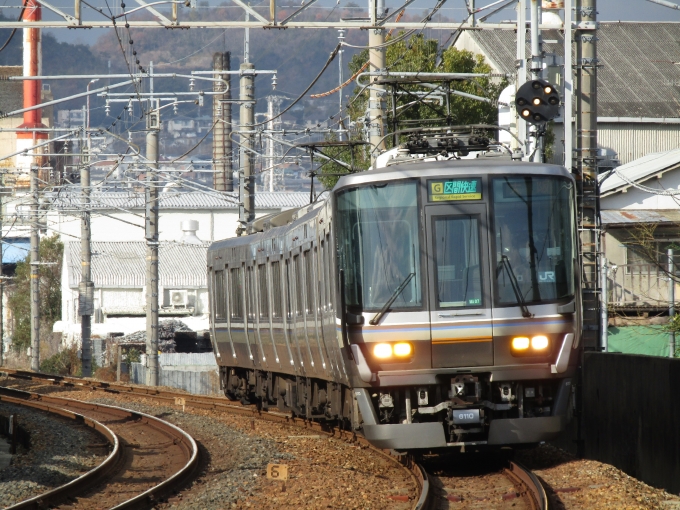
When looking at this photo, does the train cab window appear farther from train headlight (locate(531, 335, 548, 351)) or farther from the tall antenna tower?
the tall antenna tower

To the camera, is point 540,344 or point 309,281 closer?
point 540,344

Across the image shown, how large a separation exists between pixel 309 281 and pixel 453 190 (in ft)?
10.9

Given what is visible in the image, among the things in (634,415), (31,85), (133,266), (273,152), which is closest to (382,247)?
(634,415)

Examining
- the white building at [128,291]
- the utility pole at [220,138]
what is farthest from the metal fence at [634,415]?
the white building at [128,291]

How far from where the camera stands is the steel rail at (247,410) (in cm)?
997

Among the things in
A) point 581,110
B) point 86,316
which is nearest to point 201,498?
point 581,110

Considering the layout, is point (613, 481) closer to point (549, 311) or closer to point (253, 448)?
point (549, 311)

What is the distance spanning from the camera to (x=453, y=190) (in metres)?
10.4

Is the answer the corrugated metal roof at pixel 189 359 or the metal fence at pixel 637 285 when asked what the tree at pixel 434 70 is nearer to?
the corrugated metal roof at pixel 189 359

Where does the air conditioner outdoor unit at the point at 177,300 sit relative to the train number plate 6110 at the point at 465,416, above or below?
above

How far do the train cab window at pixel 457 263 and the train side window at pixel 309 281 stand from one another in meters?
2.88

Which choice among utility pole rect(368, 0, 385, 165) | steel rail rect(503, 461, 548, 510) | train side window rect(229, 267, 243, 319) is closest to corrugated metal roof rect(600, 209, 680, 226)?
utility pole rect(368, 0, 385, 165)

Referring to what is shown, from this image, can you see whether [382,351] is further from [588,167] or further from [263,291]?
[263,291]

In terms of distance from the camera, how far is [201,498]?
988 cm
